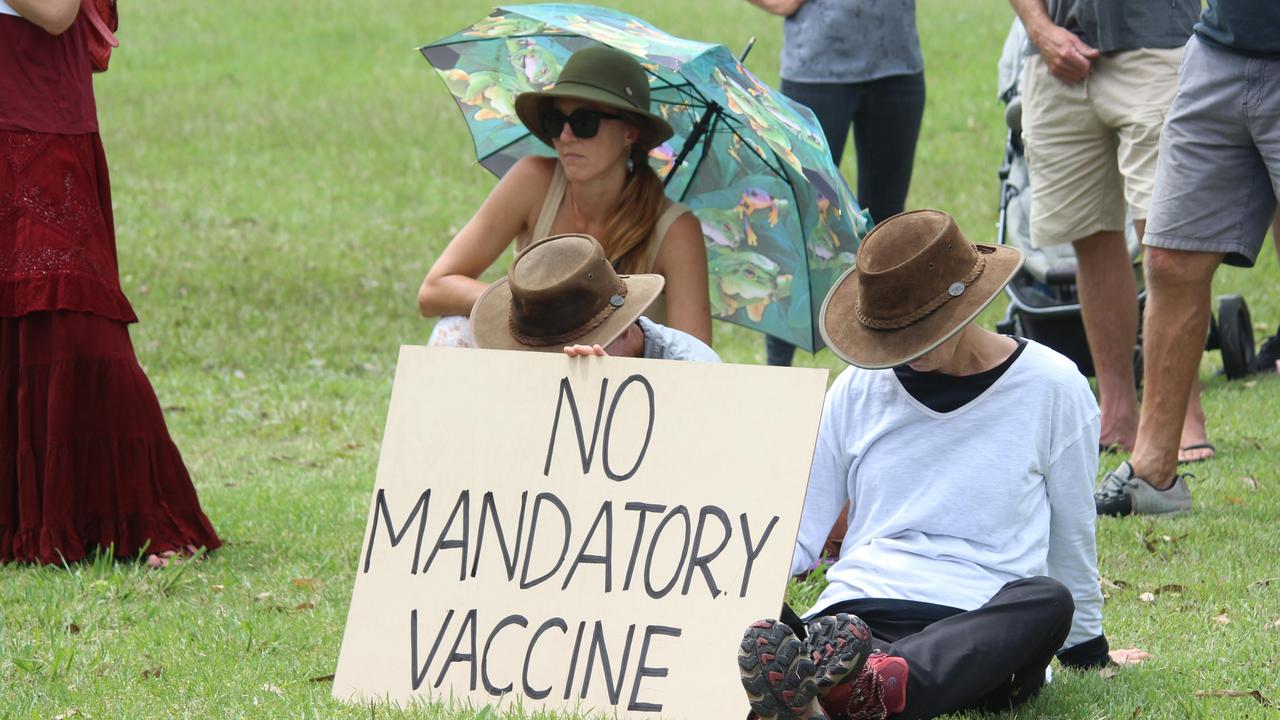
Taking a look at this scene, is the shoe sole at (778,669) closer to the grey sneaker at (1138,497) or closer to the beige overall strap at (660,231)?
the beige overall strap at (660,231)

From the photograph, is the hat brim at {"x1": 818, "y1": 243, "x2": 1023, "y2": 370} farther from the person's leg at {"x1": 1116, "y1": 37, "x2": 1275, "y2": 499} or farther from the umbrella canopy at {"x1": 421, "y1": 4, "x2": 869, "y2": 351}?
the person's leg at {"x1": 1116, "y1": 37, "x2": 1275, "y2": 499}

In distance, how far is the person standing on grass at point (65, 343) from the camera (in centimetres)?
503

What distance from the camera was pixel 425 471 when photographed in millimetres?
3814

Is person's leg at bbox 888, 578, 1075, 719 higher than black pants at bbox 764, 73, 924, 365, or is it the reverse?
black pants at bbox 764, 73, 924, 365

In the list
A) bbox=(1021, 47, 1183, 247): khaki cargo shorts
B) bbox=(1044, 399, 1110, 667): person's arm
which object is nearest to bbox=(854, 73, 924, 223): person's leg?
bbox=(1021, 47, 1183, 247): khaki cargo shorts

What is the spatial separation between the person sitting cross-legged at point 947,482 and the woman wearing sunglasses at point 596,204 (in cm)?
126

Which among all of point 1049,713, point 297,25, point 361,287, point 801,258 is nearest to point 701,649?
point 1049,713

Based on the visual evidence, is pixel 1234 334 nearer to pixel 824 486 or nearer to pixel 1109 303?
pixel 1109 303

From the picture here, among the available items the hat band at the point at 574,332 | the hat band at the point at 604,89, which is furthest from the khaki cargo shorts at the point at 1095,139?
the hat band at the point at 574,332

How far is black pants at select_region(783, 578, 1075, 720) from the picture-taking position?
3301 mm

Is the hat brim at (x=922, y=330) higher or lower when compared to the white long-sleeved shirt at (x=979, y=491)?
higher

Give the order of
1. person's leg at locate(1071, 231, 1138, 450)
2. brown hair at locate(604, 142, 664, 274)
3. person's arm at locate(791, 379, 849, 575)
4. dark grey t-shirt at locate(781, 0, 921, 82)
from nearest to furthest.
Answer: person's arm at locate(791, 379, 849, 575)
brown hair at locate(604, 142, 664, 274)
person's leg at locate(1071, 231, 1138, 450)
dark grey t-shirt at locate(781, 0, 921, 82)

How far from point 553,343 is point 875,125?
143 inches

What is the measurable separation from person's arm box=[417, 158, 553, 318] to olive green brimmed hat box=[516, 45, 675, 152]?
293mm
